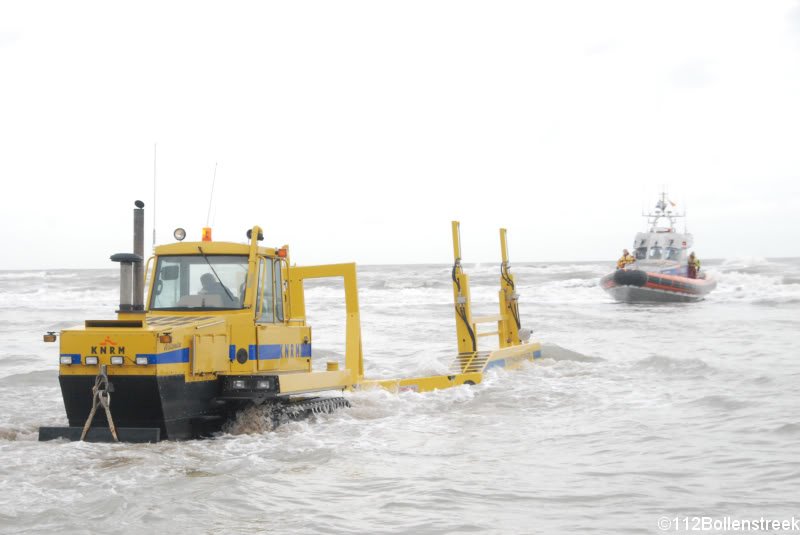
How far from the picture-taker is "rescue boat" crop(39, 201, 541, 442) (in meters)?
7.48

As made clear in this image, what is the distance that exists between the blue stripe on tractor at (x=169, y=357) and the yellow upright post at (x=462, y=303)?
5282 millimetres

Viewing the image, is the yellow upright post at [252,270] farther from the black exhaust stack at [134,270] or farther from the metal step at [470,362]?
the metal step at [470,362]

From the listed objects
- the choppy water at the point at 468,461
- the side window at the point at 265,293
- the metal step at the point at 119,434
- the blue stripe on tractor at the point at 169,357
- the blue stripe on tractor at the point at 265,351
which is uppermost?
the side window at the point at 265,293

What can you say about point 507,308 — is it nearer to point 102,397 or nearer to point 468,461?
point 468,461

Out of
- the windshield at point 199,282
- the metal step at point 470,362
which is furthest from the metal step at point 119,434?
the metal step at point 470,362

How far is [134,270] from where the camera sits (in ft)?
24.8

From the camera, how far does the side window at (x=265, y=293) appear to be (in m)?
8.77

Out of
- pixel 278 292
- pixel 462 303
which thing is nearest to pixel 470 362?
pixel 462 303

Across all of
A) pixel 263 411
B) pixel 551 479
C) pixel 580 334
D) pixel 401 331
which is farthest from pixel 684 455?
pixel 401 331

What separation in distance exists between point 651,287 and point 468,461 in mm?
26714

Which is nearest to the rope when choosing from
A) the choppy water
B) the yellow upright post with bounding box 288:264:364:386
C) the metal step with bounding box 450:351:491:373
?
the choppy water

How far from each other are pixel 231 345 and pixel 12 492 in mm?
2414

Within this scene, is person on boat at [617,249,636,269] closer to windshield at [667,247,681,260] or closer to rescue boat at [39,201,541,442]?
windshield at [667,247,681,260]

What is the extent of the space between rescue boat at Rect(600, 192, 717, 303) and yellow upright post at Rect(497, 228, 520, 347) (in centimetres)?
1947
